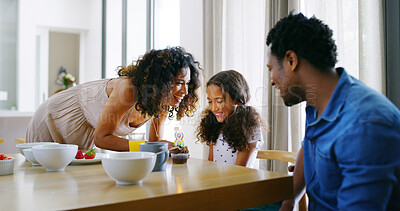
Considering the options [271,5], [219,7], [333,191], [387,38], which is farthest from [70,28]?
[333,191]

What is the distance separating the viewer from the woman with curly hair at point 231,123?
171 centimetres

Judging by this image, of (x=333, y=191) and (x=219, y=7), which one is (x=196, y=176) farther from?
(x=219, y=7)

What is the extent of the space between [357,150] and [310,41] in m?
0.35

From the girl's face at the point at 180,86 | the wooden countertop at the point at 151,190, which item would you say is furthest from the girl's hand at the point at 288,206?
the girl's face at the point at 180,86

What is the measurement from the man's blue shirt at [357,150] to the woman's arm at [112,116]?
91 cm

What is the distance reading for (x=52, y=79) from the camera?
636 centimetres

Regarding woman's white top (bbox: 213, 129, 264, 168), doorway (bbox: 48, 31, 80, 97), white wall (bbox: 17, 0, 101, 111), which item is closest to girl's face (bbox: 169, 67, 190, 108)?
woman's white top (bbox: 213, 129, 264, 168)

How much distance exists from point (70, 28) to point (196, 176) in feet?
18.3

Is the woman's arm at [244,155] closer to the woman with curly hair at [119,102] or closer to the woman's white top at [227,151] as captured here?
the woman's white top at [227,151]

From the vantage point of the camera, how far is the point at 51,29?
5734 millimetres

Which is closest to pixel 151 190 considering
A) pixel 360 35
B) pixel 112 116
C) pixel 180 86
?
pixel 112 116

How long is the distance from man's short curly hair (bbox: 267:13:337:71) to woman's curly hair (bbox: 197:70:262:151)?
784 millimetres

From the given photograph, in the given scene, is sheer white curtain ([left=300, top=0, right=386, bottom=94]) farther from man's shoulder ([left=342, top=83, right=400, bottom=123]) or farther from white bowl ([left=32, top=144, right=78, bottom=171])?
white bowl ([left=32, top=144, right=78, bottom=171])

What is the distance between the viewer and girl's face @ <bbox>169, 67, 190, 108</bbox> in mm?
1756
